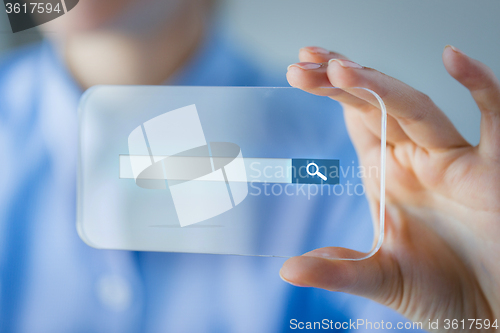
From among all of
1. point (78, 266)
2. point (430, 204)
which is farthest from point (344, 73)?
point (78, 266)

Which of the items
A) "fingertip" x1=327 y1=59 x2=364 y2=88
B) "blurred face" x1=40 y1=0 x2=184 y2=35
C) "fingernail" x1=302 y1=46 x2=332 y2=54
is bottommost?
"fingertip" x1=327 y1=59 x2=364 y2=88

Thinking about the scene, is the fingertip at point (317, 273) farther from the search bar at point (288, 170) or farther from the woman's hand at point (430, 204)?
the search bar at point (288, 170)

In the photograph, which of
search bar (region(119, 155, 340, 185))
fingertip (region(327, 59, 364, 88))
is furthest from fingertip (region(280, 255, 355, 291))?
fingertip (region(327, 59, 364, 88))

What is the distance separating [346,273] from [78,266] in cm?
47

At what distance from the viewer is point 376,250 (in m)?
0.38

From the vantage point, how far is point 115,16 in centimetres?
49

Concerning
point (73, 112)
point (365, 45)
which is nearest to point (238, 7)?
point (365, 45)

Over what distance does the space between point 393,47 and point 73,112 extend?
0.56 m

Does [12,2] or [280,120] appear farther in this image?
[12,2]

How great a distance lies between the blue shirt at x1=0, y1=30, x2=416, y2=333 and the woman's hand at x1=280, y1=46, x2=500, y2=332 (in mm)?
119

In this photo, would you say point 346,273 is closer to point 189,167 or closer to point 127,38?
point 189,167

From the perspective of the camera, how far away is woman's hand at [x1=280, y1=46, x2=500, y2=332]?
36 cm

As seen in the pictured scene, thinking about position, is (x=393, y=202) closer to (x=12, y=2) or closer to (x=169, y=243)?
(x=169, y=243)

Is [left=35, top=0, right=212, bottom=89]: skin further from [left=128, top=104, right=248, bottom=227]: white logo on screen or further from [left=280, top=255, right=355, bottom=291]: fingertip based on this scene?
[left=280, top=255, right=355, bottom=291]: fingertip
